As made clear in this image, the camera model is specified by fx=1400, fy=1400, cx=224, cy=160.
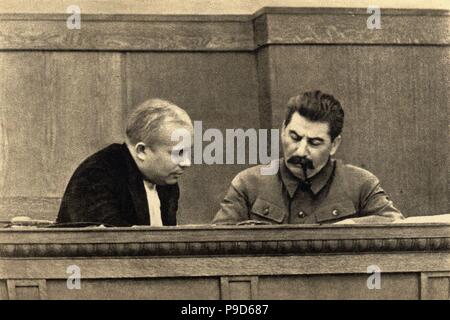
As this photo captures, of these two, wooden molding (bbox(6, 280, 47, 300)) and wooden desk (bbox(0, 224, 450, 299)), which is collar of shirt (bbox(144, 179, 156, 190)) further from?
wooden molding (bbox(6, 280, 47, 300))

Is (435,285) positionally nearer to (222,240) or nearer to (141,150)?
(222,240)

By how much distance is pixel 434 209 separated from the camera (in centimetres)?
732

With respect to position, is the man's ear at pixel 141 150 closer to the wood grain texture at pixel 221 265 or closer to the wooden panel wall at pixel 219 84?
the wooden panel wall at pixel 219 84

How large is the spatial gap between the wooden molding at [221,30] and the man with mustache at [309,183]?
360mm

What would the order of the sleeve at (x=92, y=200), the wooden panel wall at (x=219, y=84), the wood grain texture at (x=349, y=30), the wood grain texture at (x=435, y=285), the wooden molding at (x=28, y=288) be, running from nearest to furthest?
the wooden molding at (x=28, y=288) → the wood grain texture at (x=435, y=285) → the sleeve at (x=92, y=200) → the wooden panel wall at (x=219, y=84) → the wood grain texture at (x=349, y=30)

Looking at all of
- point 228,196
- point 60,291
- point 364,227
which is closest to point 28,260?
point 60,291

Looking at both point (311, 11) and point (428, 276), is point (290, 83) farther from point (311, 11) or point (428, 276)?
point (428, 276)

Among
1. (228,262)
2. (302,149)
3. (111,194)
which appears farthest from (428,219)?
(111,194)

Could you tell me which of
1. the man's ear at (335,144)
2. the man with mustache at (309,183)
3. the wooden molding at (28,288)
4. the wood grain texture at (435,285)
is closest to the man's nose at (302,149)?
the man with mustache at (309,183)

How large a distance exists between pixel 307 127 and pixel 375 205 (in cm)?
53

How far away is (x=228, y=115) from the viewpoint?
7.30m

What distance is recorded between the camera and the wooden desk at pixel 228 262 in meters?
6.71

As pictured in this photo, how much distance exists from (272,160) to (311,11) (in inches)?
→ 32.2
